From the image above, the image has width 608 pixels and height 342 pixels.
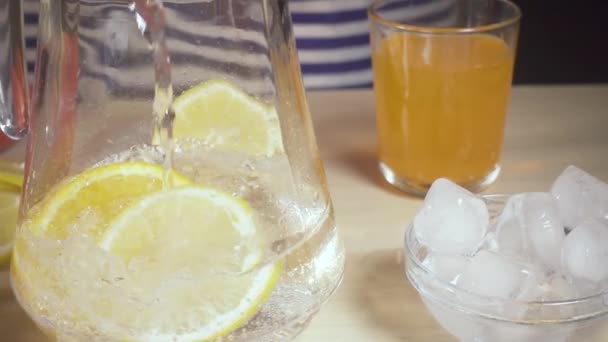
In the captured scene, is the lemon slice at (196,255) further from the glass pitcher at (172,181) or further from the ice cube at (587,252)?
the ice cube at (587,252)

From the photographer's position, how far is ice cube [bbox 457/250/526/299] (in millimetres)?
436

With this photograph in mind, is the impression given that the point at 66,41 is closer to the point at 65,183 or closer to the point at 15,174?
the point at 65,183

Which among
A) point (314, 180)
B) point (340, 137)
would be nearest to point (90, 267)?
point (314, 180)

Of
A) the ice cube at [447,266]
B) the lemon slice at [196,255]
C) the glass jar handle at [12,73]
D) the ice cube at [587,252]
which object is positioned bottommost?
the ice cube at [447,266]

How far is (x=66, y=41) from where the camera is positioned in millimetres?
419

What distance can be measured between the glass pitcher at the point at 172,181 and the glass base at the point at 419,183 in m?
0.18

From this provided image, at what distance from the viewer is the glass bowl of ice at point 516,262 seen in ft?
1.37

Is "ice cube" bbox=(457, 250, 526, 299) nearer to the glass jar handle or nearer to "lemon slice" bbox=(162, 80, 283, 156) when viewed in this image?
"lemon slice" bbox=(162, 80, 283, 156)

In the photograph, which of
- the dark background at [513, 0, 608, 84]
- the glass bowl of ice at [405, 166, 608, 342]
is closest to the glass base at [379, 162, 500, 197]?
the glass bowl of ice at [405, 166, 608, 342]

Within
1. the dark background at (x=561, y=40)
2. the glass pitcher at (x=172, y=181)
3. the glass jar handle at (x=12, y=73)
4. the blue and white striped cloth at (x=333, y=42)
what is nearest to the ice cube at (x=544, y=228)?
the glass pitcher at (x=172, y=181)

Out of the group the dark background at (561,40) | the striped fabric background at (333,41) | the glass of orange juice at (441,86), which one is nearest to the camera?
the glass of orange juice at (441,86)

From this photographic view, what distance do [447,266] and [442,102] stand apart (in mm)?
186

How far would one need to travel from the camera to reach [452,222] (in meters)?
0.48

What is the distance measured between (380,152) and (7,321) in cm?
32
